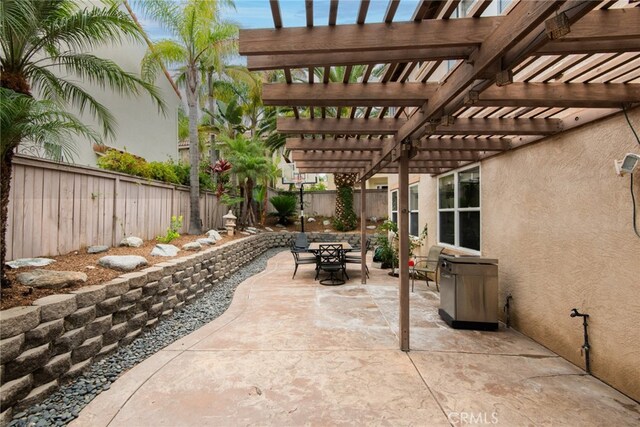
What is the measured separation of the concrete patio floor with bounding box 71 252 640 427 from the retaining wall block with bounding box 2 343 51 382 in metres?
0.55

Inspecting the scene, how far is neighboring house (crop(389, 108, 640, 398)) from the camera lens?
2668mm

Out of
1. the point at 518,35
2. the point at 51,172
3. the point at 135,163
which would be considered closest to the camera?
the point at 518,35

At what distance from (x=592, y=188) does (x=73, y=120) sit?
16.9 feet

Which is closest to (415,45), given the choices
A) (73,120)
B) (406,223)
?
(406,223)

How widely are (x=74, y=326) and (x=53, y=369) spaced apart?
0.38m

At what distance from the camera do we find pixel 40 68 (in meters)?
3.20

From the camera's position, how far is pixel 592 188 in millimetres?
2965

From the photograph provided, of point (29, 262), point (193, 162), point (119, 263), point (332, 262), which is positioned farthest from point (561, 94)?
point (193, 162)

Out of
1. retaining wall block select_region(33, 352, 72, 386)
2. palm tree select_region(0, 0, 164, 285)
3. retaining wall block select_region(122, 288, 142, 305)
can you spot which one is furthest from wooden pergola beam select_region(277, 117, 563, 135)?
retaining wall block select_region(33, 352, 72, 386)

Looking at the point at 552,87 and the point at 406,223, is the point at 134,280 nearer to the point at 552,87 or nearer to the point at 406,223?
the point at 406,223

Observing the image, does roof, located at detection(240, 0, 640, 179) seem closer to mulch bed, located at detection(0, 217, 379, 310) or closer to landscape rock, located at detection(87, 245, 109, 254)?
mulch bed, located at detection(0, 217, 379, 310)

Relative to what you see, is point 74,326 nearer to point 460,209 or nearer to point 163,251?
point 163,251

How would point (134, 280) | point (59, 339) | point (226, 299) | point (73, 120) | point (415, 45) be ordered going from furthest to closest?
point (226, 299), point (134, 280), point (73, 120), point (59, 339), point (415, 45)

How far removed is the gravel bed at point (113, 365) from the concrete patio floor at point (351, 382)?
0.38 feet
